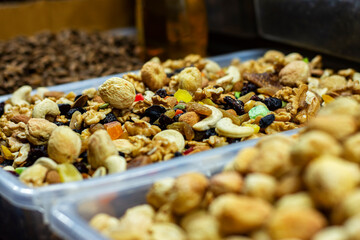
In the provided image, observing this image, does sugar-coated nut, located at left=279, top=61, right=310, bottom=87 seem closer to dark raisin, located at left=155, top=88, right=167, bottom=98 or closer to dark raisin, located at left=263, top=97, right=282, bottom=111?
dark raisin, located at left=263, top=97, right=282, bottom=111

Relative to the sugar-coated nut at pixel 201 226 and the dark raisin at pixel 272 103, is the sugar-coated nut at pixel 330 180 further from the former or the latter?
the dark raisin at pixel 272 103

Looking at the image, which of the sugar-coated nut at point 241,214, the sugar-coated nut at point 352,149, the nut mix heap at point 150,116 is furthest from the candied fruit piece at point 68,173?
the sugar-coated nut at point 352,149

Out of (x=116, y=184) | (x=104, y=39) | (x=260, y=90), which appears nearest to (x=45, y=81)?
(x=104, y=39)

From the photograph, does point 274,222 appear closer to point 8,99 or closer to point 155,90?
point 155,90

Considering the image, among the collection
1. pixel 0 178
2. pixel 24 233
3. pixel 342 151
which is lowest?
pixel 24 233

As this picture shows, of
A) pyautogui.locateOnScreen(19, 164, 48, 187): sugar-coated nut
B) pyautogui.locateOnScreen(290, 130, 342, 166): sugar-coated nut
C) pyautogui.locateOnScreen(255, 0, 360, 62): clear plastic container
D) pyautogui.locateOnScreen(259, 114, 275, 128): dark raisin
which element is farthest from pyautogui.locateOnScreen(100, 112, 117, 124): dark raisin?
pyautogui.locateOnScreen(255, 0, 360, 62): clear plastic container

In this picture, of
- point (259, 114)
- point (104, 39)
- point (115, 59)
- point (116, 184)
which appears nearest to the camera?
point (116, 184)
